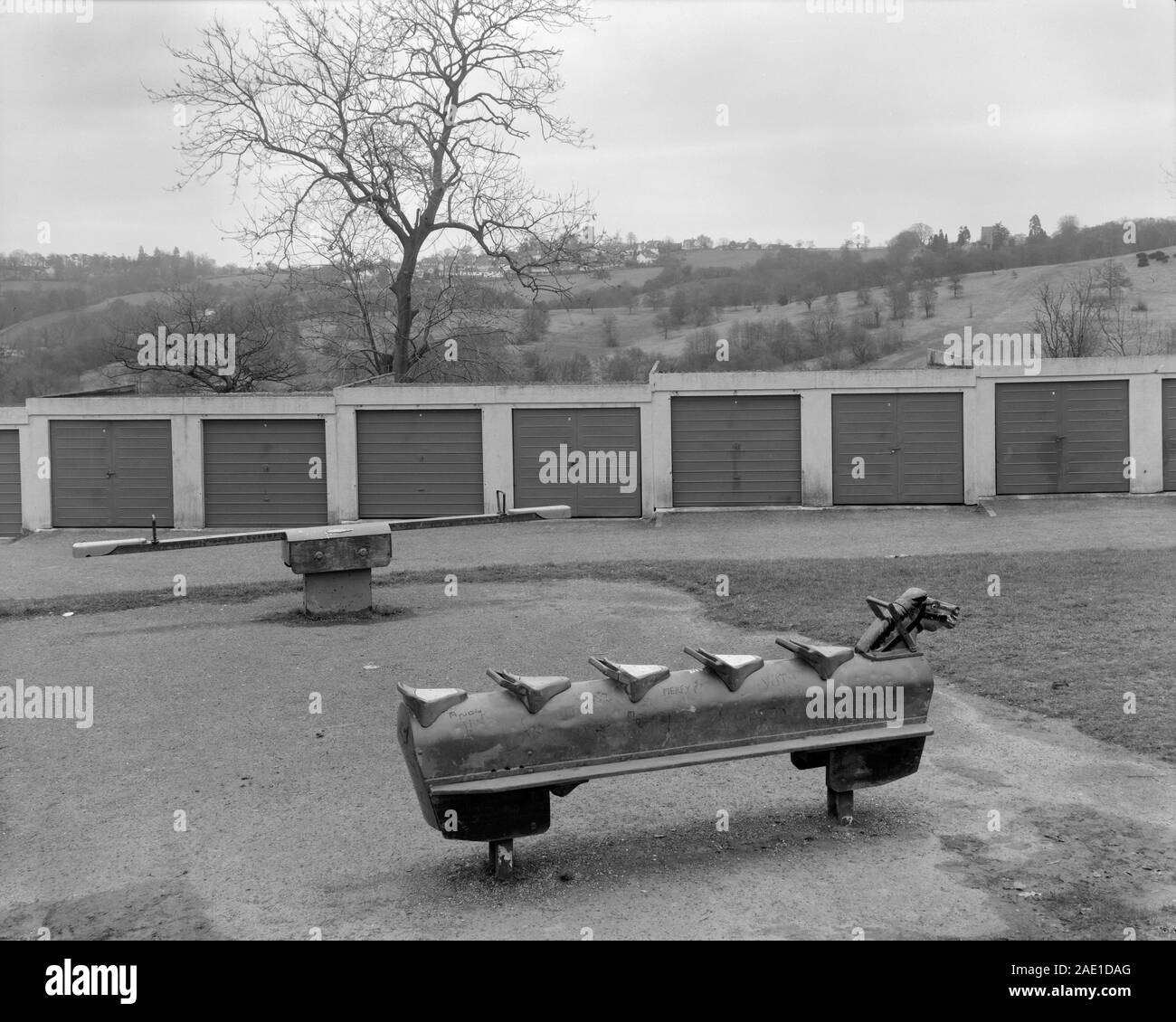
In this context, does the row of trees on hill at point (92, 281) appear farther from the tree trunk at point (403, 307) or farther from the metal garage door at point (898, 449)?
the metal garage door at point (898, 449)

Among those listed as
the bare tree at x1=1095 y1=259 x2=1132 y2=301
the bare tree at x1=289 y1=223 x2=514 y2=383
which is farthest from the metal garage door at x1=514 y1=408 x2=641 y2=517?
the bare tree at x1=1095 y1=259 x2=1132 y2=301

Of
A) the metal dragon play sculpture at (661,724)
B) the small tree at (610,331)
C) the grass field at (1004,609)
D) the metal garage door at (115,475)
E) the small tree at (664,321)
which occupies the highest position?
the small tree at (664,321)

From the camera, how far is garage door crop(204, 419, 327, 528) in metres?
22.4

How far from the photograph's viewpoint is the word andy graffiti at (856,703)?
5.82 metres

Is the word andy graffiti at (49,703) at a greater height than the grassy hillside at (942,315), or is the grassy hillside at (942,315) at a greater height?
the grassy hillside at (942,315)

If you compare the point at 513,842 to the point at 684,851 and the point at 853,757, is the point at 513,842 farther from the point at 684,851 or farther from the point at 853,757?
the point at 853,757

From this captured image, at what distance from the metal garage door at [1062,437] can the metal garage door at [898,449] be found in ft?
3.17

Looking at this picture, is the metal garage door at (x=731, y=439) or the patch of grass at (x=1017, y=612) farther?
the metal garage door at (x=731, y=439)

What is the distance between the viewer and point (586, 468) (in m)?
22.3

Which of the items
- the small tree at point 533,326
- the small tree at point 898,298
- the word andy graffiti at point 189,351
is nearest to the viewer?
the word andy graffiti at point 189,351

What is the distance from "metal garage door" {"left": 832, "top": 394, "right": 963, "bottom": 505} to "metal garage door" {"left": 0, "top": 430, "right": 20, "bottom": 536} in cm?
1607
